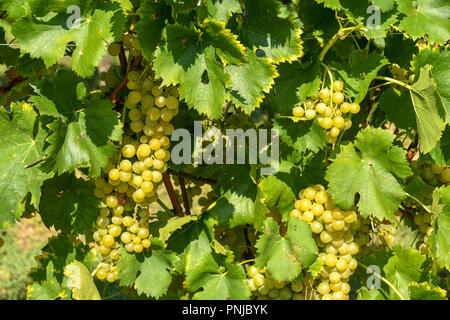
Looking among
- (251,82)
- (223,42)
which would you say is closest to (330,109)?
(251,82)

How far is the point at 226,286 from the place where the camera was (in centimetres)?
160

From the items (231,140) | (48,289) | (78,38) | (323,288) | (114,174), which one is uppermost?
(78,38)

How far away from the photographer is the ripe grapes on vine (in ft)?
4.59

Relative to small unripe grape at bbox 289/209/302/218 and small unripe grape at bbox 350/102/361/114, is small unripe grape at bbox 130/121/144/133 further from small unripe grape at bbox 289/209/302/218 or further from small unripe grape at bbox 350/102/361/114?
small unripe grape at bbox 350/102/361/114

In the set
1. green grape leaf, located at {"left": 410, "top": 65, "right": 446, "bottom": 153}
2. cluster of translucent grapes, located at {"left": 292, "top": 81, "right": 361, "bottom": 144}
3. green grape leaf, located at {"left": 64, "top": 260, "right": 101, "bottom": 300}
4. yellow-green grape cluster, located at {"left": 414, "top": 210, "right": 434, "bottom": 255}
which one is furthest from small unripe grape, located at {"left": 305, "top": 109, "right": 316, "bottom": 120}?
green grape leaf, located at {"left": 64, "top": 260, "right": 101, "bottom": 300}

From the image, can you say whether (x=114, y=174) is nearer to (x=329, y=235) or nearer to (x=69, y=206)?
(x=69, y=206)

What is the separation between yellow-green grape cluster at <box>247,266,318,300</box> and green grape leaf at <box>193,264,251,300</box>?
0.21 feet

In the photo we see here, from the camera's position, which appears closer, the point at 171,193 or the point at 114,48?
the point at 114,48

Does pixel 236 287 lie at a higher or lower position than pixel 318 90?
lower

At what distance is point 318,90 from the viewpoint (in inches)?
62.0

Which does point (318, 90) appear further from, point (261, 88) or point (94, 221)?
point (94, 221)

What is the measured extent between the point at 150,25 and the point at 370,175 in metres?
0.81

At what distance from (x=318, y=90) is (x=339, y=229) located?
17.7 inches
